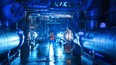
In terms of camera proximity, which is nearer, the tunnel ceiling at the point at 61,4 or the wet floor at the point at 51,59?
the wet floor at the point at 51,59

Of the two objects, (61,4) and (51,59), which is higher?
(61,4)

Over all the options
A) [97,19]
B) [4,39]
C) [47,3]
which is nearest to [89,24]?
[97,19]

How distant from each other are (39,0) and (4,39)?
6.38 metres

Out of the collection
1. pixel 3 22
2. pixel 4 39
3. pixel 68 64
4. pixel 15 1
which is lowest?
pixel 68 64

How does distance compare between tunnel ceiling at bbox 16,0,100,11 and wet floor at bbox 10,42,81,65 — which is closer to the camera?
wet floor at bbox 10,42,81,65

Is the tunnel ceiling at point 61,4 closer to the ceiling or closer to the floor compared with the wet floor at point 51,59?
closer to the ceiling

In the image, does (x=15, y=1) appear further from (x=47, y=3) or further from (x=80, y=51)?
(x=80, y=51)

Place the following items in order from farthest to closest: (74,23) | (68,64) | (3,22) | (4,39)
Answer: (74,23) < (3,22) < (68,64) < (4,39)

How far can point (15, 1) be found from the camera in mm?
17375

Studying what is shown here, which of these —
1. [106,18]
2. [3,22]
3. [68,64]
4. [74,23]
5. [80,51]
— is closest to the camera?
[68,64]

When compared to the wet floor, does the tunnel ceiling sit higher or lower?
higher

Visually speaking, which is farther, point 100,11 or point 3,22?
point 3,22

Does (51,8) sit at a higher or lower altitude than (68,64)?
higher

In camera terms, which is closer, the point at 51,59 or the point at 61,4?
the point at 51,59
